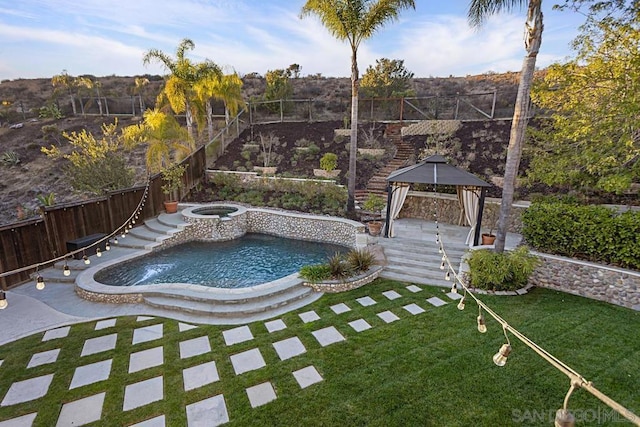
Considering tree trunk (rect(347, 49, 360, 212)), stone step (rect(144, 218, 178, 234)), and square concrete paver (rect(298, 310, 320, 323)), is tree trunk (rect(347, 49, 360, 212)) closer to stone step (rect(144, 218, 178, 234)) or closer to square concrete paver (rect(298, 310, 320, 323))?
square concrete paver (rect(298, 310, 320, 323))

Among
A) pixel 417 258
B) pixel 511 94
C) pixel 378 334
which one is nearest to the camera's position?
pixel 378 334

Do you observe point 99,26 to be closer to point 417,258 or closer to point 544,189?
point 417,258

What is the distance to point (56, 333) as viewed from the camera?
493cm

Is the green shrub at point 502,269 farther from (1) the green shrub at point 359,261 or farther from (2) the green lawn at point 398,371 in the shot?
(1) the green shrub at point 359,261

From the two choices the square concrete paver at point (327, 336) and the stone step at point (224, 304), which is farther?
the stone step at point (224, 304)

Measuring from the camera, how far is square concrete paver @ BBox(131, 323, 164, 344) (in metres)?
4.79

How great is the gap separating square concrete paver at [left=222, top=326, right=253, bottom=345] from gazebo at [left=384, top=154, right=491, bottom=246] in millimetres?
5178

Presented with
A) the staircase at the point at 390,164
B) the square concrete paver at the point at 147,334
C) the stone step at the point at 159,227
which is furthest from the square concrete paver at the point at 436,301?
the stone step at the point at 159,227

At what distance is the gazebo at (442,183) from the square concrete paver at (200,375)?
6.05 m

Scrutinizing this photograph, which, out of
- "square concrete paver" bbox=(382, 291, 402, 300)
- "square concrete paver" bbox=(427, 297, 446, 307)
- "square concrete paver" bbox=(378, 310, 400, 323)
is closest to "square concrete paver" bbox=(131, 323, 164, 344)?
"square concrete paver" bbox=(378, 310, 400, 323)

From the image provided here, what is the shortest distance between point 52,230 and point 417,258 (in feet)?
29.3

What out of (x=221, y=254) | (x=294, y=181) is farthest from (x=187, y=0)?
(x=221, y=254)

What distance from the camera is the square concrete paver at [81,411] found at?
3367 millimetres

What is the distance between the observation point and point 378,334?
16.1ft
